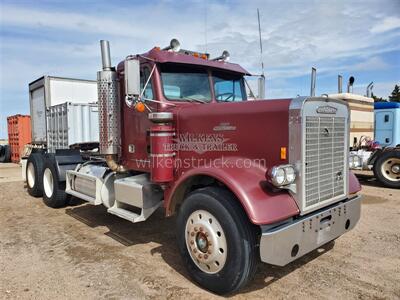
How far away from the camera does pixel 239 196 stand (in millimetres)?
3330

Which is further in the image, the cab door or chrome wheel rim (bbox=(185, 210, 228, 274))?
the cab door

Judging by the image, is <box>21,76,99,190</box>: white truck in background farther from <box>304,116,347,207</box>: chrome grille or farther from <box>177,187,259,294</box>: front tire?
<box>304,116,347,207</box>: chrome grille

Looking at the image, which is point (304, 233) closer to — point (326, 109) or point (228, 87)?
point (326, 109)

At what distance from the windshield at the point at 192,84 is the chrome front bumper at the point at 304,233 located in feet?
6.95

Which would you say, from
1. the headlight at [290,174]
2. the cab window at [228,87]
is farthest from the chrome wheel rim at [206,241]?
the cab window at [228,87]

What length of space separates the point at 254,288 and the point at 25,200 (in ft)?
21.9

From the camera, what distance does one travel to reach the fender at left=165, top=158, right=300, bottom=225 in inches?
128

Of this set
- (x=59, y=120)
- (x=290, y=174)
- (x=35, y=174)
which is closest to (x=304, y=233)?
(x=290, y=174)

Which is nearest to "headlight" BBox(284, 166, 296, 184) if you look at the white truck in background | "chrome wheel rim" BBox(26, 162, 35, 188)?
the white truck in background

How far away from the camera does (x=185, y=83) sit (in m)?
Answer: 4.82

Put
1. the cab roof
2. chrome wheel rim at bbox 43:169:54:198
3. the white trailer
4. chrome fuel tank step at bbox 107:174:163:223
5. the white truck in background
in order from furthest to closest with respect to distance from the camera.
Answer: the white trailer < the white truck in background < chrome wheel rim at bbox 43:169:54:198 < chrome fuel tank step at bbox 107:174:163:223 < the cab roof

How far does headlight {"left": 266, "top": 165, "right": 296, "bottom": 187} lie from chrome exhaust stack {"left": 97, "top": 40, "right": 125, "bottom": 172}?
2858 mm

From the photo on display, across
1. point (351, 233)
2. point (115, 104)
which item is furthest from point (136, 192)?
point (351, 233)

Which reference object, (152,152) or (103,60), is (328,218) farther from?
(103,60)
